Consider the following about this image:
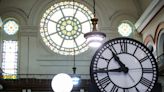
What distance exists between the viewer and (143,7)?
20.4 metres

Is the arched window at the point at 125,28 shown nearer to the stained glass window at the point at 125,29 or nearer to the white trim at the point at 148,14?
the stained glass window at the point at 125,29

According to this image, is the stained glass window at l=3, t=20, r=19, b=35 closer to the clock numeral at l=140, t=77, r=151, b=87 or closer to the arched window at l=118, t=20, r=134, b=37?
the arched window at l=118, t=20, r=134, b=37

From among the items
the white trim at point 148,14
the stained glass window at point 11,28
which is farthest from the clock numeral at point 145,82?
the stained glass window at point 11,28

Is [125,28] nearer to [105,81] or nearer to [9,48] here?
[9,48]

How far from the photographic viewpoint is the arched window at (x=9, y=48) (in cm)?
1970

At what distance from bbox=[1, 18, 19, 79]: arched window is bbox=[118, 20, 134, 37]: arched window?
5.38 m

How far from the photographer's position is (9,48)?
20.1 meters

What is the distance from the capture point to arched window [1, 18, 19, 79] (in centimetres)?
1970

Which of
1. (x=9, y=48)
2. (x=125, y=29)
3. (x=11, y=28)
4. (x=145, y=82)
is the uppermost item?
(x=11, y=28)

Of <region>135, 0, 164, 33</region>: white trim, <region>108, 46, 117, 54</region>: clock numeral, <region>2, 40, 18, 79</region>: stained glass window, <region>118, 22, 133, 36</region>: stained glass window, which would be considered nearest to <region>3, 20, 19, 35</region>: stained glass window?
<region>2, 40, 18, 79</region>: stained glass window

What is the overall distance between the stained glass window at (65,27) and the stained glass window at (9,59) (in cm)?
160

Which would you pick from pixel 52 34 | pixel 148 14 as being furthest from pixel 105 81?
pixel 52 34

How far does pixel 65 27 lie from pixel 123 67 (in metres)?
18.5

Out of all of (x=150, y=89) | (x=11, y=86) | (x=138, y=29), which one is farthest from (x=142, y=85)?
(x=138, y=29)
